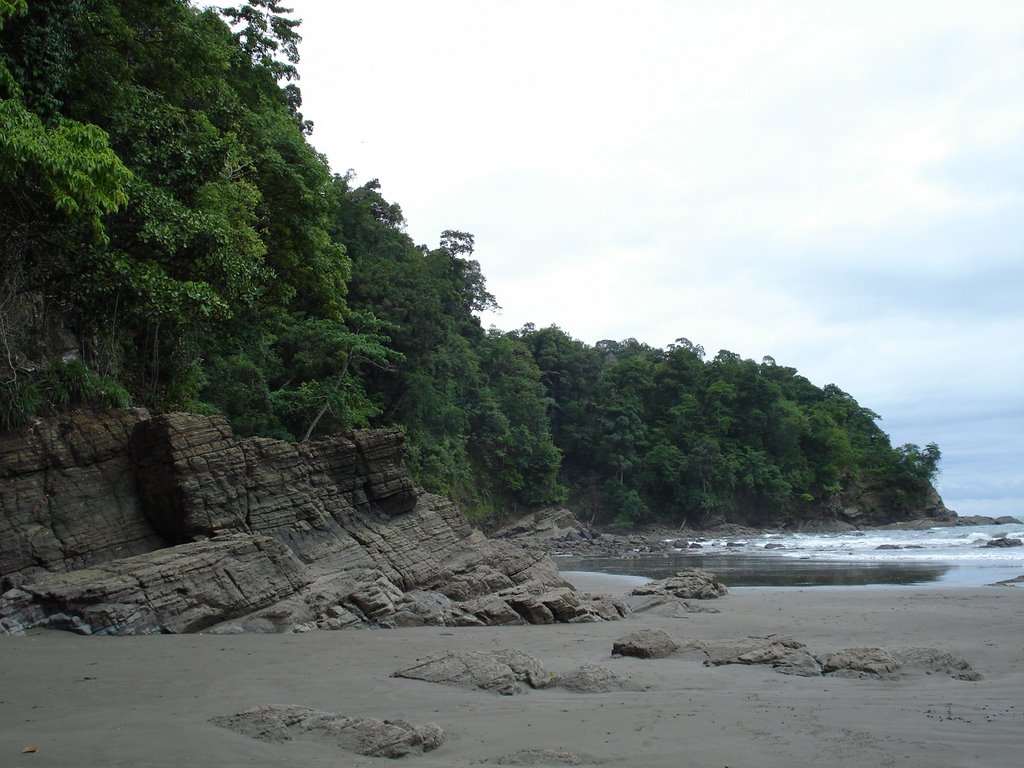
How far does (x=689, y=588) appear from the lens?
15.9 metres

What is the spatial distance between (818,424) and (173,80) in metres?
66.5

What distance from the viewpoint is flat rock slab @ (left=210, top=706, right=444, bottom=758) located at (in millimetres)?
4773

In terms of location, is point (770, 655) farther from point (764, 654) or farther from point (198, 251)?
point (198, 251)

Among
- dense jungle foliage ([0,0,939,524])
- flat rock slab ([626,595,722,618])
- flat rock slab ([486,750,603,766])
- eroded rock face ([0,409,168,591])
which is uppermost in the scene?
dense jungle foliage ([0,0,939,524])

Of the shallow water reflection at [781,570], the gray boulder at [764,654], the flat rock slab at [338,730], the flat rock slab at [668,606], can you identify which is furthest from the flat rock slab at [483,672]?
the shallow water reflection at [781,570]

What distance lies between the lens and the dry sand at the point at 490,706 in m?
4.66

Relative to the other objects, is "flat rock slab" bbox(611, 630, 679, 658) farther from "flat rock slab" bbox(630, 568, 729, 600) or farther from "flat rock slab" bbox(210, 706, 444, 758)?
"flat rock slab" bbox(630, 568, 729, 600)

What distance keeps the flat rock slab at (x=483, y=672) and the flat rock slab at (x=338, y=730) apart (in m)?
1.54

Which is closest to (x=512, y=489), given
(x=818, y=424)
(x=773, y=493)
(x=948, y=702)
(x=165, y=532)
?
(x=773, y=493)

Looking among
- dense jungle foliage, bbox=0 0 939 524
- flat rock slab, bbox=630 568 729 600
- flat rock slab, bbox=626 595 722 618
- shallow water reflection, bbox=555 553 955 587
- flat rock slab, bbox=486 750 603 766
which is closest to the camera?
flat rock slab, bbox=486 750 603 766

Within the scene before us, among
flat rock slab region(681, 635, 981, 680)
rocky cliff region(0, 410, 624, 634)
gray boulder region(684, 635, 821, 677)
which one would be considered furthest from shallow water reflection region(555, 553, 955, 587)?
flat rock slab region(681, 635, 981, 680)

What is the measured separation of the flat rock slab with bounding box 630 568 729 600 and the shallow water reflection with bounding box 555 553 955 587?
412cm

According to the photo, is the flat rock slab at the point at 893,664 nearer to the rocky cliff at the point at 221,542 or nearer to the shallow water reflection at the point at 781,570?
the rocky cliff at the point at 221,542

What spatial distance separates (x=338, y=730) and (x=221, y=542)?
6634 millimetres
